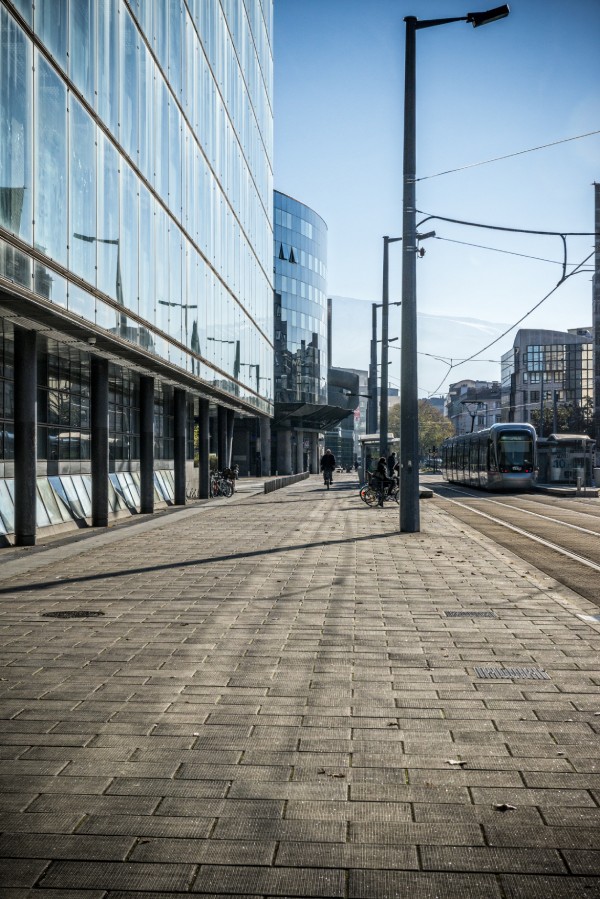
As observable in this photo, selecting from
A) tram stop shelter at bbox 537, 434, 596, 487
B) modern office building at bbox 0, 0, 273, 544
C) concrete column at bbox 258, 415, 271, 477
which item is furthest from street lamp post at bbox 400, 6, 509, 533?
concrete column at bbox 258, 415, 271, 477

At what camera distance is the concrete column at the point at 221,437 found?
39219mm

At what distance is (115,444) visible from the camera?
2483 centimetres

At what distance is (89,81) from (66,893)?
15.6 meters

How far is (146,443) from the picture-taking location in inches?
981

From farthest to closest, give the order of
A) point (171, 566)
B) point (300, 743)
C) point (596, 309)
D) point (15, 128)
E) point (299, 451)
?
point (596, 309), point (299, 451), point (15, 128), point (171, 566), point (300, 743)

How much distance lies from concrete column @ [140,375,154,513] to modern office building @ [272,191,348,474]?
46.4 meters

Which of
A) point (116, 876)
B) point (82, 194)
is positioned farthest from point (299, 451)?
point (116, 876)

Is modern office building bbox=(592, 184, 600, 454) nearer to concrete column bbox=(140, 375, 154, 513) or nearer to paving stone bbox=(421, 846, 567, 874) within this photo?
concrete column bbox=(140, 375, 154, 513)

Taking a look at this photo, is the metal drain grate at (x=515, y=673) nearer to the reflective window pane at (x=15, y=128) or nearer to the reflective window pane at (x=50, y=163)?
the reflective window pane at (x=15, y=128)

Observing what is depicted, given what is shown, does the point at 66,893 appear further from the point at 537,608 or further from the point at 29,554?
the point at 29,554

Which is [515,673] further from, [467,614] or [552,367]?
[552,367]

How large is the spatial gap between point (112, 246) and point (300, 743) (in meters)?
14.5

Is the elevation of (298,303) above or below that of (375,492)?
above

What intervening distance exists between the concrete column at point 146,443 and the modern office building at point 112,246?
5 centimetres
